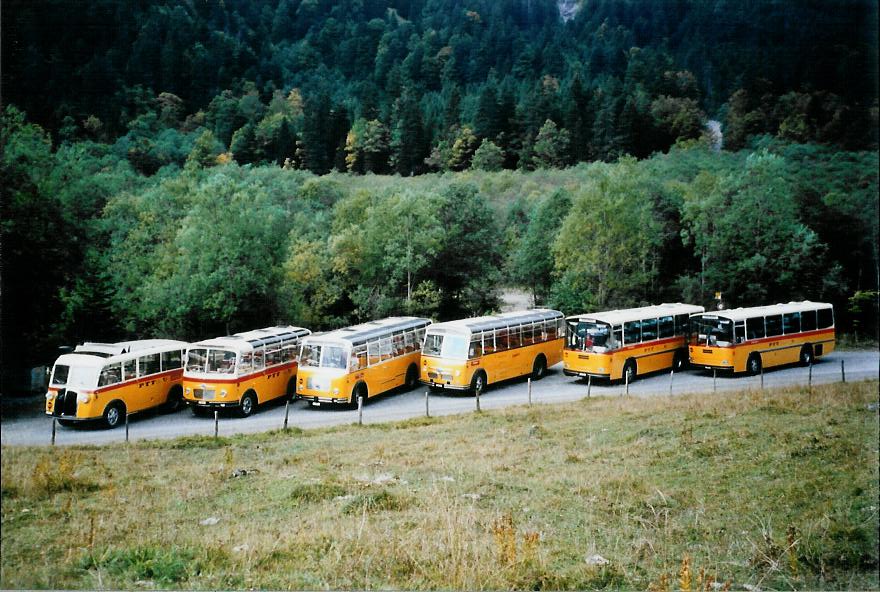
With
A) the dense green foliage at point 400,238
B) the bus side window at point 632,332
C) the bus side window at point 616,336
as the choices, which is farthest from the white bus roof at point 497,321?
the bus side window at point 632,332

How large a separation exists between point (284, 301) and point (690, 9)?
6722mm

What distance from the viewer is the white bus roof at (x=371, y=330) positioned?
1142 cm

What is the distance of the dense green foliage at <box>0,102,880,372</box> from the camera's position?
7.62 m

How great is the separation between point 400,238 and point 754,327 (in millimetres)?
6450

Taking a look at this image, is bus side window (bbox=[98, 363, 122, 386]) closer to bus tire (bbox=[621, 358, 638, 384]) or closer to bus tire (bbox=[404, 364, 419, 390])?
bus tire (bbox=[404, 364, 419, 390])

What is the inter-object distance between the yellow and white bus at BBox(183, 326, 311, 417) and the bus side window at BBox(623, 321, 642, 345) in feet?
19.2

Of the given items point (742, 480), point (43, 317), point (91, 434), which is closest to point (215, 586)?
point (91, 434)

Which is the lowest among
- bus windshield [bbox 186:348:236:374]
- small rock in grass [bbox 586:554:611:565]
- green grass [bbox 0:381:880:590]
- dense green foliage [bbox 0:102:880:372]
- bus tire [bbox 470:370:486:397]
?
small rock in grass [bbox 586:554:611:565]

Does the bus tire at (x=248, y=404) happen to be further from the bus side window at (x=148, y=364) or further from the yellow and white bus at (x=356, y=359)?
the bus side window at (x=148, y=364)

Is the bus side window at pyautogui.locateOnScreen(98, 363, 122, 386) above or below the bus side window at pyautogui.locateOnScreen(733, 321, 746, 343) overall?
above

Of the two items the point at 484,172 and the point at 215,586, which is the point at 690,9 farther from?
the point at 215,586

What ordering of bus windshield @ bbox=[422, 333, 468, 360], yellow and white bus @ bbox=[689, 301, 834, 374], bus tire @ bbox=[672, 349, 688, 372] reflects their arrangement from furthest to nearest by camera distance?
bus tire @ bbox=[672, 349, 688, 372] < bus windshield @ bbox=[422, 333, 468, 360] < yellow and white bus @ bbox=[689, 301, 834, 374]

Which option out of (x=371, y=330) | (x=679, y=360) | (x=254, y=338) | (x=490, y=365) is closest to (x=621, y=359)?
(x=679, y=360)

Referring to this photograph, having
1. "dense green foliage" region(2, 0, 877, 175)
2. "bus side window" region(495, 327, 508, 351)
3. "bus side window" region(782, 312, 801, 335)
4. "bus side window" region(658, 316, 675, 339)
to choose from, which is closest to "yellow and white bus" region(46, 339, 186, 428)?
"dense green foliage" region(2, 0, 877, 175)
